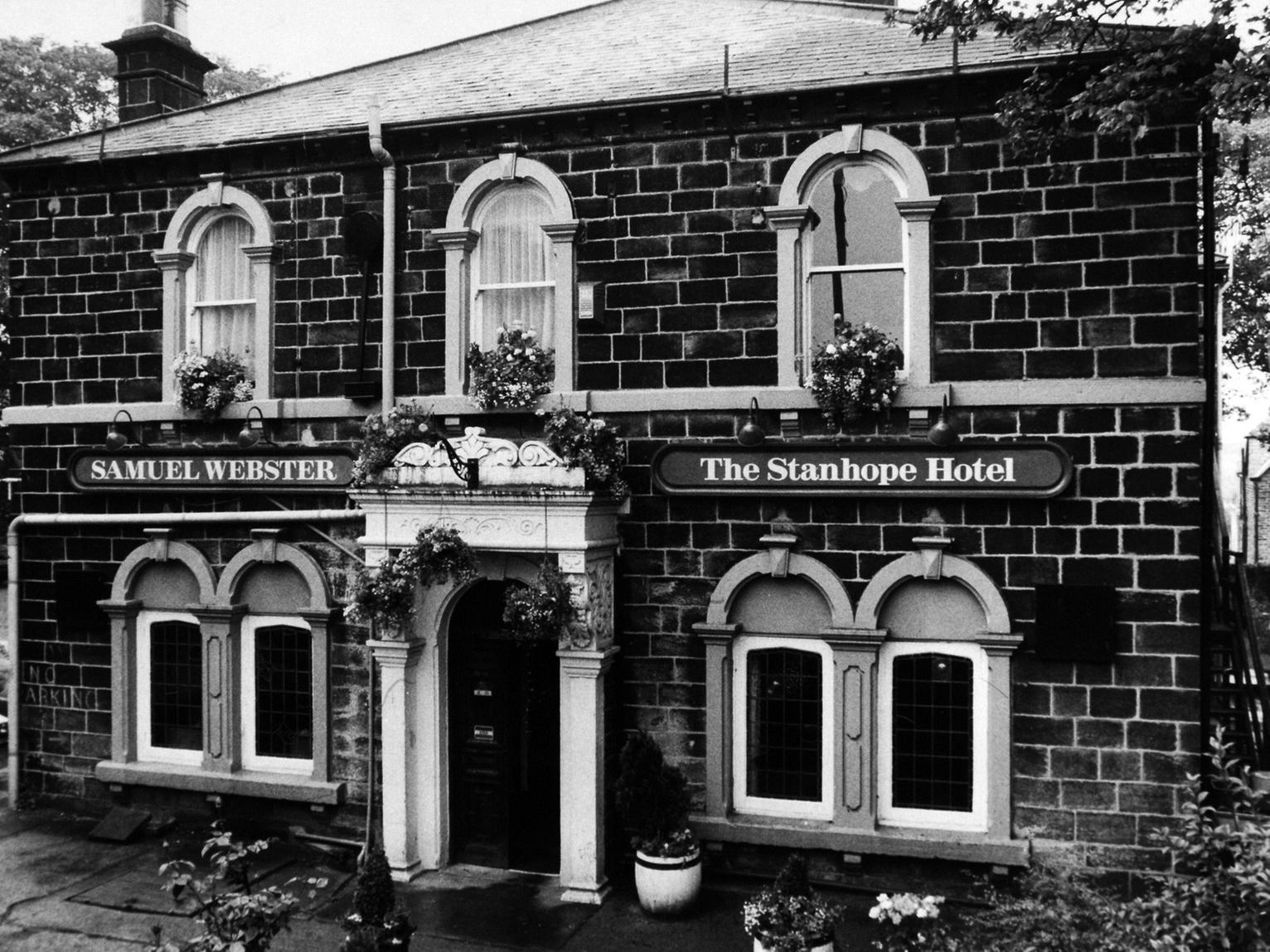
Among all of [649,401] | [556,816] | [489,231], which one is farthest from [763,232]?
[556,816]

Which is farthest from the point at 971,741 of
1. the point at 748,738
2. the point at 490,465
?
the point at 490,465

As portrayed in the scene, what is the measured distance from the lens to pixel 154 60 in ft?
54.2

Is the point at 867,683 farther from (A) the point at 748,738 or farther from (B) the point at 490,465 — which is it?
(B) the point at 490,465

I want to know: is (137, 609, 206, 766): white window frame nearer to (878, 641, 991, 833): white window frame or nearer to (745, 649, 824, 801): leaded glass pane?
(745, 649, 824, 801): leaded glass pane

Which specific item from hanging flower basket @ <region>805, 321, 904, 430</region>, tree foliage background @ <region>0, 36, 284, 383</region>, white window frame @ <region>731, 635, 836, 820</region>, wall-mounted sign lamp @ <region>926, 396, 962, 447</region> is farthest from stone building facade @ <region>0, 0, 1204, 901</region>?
tree foliage background @ <region>0, 36, 284, 383</region>

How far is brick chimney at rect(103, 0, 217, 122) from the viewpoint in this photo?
1638cm

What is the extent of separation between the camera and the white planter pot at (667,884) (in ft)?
35.1

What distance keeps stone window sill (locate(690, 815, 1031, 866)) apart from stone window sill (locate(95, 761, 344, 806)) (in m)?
4.28

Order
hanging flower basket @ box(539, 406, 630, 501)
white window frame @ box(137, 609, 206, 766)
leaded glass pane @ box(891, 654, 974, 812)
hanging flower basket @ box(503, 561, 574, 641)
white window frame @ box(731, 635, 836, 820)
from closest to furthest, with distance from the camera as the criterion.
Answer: hanging flower basket @ box(503, 561, 574, 641) < leaded glass pane @ box(891, 654, 974, 812) < hanging flower basket @ box(539, 406, 630, 501) < white window frame @ box(731, 635, 836, 820) < white window frame @ box(137, 609, 206, 766)

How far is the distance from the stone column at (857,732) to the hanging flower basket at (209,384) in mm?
7377

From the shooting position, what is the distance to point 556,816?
39.7ft

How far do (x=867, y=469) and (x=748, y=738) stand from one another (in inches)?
120

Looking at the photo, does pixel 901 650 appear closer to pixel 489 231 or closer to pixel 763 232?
pixel 763 232

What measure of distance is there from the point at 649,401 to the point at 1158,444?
16.0 feet
